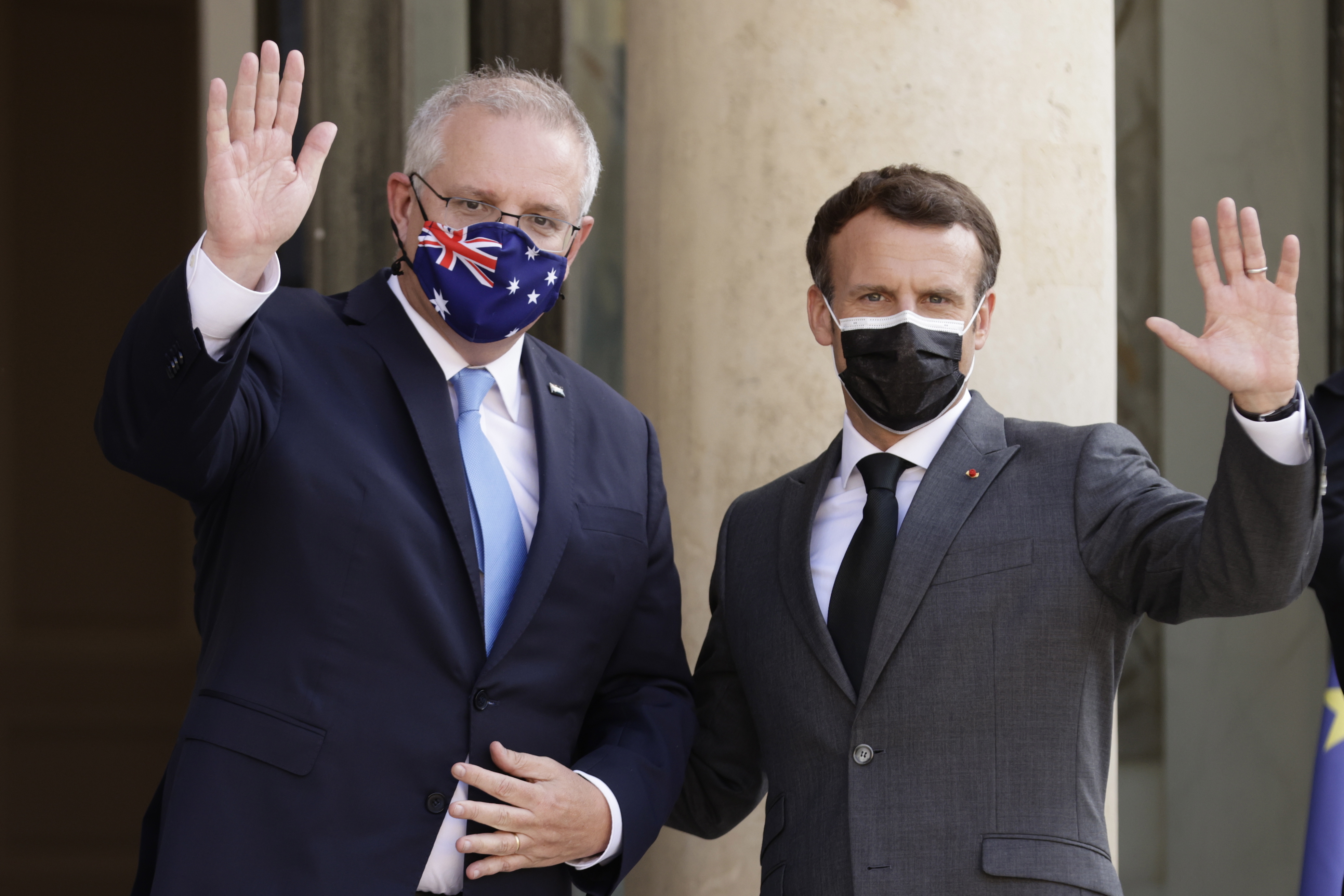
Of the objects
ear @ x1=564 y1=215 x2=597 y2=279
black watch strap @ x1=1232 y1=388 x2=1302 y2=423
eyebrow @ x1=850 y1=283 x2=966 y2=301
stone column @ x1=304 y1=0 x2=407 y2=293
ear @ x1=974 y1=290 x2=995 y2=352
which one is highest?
stone column @ x1=304 y1=0 x2=407 y2=293

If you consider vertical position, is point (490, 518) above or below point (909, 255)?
below

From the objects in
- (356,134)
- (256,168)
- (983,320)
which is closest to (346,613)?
(256,168)

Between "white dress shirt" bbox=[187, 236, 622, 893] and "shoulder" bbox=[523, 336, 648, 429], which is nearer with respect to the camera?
"white dress shirt" bbox=[187, 236, 622, 893]

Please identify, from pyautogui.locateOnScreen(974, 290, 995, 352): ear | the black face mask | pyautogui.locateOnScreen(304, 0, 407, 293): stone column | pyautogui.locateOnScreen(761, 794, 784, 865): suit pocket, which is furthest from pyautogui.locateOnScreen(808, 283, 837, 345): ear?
pyautogui.locateOnScreen(304, 0, 407, 293): stone column

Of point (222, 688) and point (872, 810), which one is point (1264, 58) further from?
point (222, 688)

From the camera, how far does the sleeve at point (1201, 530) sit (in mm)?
1937

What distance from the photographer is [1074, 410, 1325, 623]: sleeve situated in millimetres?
1937

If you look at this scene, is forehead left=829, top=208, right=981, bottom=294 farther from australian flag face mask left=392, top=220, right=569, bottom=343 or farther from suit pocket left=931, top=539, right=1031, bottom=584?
australian flag face mask left=392, top=220, right=569, bottom=343

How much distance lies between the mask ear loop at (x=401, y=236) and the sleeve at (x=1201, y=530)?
1283 mm

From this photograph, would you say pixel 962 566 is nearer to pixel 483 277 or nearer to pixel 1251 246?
pixel 1251 246

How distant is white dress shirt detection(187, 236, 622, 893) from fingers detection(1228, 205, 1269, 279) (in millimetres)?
1263

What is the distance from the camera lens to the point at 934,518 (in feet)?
7.60

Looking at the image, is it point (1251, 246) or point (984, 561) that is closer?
point (1251, 246)

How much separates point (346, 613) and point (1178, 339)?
1.41 metres
